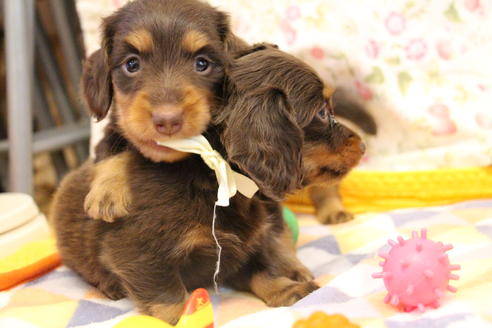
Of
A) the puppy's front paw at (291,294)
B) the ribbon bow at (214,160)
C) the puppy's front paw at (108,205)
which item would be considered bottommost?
the puppy's front paw at (291,294)

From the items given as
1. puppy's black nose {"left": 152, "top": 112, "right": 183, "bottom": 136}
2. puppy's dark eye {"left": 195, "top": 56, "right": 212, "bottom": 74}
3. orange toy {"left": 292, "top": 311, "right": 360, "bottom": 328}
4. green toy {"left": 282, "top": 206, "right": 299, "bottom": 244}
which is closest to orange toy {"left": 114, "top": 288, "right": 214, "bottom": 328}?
orange toy {"left": 292, "top": 311, "right": 360, "bottom": 328}

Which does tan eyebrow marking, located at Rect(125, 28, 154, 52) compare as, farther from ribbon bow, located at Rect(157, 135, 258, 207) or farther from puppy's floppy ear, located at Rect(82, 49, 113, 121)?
ribbon bow, located at Rect(157, 135, 258, 207)

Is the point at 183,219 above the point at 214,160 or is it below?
below

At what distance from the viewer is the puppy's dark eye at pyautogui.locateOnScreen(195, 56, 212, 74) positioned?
5.43 ft

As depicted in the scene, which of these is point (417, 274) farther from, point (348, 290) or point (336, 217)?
point (336, 217)

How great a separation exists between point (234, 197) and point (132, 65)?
1.65ft

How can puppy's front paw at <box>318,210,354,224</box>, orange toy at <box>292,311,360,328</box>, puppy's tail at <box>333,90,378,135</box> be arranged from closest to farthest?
orange toy at <box>292,311,360,328</box>, puppy's front paw at <box>318,210,354,224</box>, puppy's tail at <box>333,90,378,135</box>

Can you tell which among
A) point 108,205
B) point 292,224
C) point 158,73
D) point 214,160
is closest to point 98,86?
Result: point 158,73

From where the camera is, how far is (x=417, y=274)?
144 cm

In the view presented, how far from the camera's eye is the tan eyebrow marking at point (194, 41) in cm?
162

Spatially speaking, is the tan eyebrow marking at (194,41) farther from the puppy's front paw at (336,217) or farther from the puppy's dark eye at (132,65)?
the puppy's front paw at (336,217)

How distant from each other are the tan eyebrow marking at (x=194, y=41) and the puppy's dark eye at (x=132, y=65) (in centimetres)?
15

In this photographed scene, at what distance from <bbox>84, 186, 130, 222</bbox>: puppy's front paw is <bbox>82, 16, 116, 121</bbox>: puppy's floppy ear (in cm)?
28

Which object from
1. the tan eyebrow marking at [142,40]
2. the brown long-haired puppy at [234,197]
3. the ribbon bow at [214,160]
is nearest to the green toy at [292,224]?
the brown long-haired puppy at [234,197]
